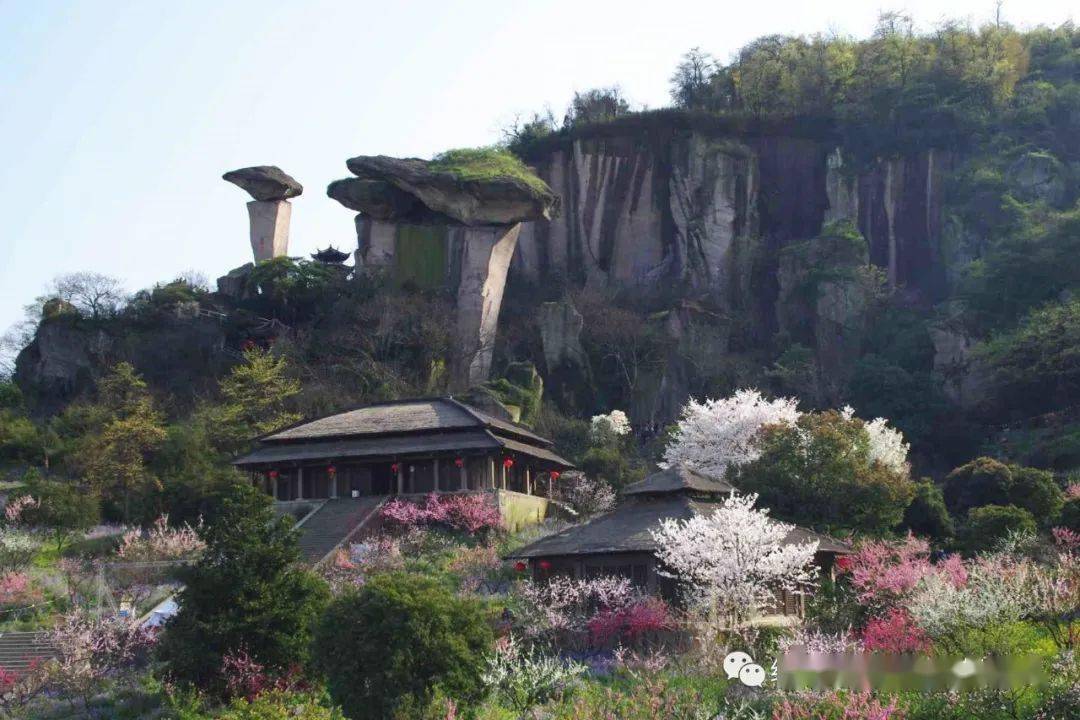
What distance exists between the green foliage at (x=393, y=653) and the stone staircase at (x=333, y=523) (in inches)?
489

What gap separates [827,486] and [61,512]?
21174mm

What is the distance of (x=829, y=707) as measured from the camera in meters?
19.1

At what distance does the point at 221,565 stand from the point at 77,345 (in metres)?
39.5

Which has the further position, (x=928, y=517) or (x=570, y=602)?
(x=928, y=517)

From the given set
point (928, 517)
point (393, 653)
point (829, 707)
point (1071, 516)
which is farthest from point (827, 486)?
point (393, 653)

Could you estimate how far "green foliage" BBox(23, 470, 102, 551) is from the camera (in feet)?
128

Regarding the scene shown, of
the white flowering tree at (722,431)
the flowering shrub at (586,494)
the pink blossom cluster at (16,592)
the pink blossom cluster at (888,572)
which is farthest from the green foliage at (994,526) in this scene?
the pink blossom cluster at (16,592)

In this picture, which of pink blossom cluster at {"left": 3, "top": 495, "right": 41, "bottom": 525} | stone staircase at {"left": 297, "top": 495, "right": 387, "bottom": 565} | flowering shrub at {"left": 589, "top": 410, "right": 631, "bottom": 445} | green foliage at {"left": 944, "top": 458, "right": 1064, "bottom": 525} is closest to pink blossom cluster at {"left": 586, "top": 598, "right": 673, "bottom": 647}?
stone staircase at {"left": 297, "top": 495, "right": 387, "bottom": 565}

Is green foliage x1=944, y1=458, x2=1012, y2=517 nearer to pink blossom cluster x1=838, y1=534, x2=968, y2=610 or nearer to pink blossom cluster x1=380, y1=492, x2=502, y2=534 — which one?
pink blossom cluster x1=838, y1=534, x2=968, y2=610

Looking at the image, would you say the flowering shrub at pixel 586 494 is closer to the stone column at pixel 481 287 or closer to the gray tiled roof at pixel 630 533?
the gray tiled roof at pixel 630 533

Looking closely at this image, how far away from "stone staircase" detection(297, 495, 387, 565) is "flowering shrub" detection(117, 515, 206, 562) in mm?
2865

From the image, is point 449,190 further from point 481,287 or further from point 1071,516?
point 1071,516

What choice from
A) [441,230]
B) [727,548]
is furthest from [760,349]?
[727,548]

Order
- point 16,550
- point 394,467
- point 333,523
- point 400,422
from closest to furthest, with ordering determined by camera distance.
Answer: point 16,550 < point 333,523 < point 394,467 < point 400,422
